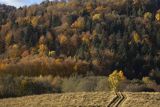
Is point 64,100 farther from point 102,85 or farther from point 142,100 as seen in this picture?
point 102,85

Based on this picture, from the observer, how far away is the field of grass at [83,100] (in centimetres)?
5744

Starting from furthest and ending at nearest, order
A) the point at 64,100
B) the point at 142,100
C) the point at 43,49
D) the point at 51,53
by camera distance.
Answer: the point at 43,49, the point at 51,53, the point at 64,100, the point at 142,100

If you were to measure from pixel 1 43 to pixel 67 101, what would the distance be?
142 metres

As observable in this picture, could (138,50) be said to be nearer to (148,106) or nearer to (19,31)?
(19,31)

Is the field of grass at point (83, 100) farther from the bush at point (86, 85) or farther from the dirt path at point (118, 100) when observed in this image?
the bush at point (86, 85)

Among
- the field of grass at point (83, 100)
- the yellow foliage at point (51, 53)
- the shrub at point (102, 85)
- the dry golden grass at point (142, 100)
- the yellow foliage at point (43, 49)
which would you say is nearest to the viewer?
the dry golden grass at point (142, 100)

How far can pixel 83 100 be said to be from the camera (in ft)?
195

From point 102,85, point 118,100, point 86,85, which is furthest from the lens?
point 102,85

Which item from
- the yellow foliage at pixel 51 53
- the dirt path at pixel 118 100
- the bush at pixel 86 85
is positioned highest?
the dirt path at pixel 118 100

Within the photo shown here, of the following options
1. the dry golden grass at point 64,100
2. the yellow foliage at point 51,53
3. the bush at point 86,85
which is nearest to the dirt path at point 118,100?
the dry golden grass at point 64,100

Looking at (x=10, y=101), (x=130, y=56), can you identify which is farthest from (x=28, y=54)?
(x=10, y=101)

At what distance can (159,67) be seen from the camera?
6939 inches

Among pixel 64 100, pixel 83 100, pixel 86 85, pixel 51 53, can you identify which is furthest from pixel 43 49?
pixel 83 100

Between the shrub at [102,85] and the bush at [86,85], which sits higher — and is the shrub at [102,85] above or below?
below
